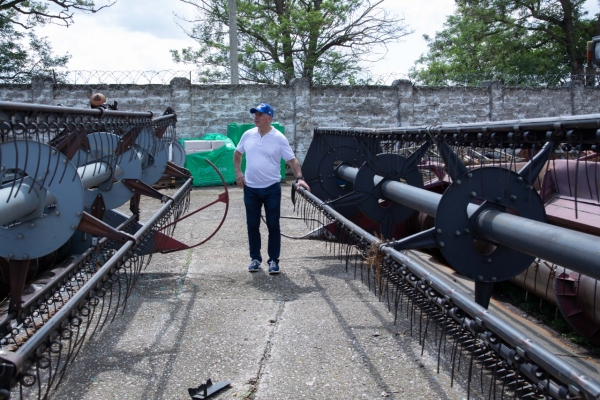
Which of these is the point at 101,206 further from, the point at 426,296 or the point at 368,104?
the point at 368,104

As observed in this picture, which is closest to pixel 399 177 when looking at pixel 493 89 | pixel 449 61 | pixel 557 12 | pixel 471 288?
pixel 471 288

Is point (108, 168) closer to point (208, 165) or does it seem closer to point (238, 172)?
point (238, 172)

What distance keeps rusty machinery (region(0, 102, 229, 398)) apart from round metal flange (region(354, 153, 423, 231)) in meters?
1.86

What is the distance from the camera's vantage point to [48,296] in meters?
4.12

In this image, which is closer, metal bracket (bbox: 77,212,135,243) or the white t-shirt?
metal bracket (bbox: 77,212,135,243)

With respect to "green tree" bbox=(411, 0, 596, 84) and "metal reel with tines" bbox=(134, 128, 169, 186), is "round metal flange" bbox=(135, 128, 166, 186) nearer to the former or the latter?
"metal reel with tines" bbox=(134, 128, 169, 186)

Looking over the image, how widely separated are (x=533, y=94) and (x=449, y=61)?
608 inches

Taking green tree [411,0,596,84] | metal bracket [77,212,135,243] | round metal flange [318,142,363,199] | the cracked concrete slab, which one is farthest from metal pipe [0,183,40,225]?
green tree [411,0,596,84]

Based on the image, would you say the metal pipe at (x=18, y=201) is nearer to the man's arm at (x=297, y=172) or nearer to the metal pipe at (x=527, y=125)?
the metal pipe at (x=527, y=125)

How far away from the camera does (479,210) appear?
141 inches

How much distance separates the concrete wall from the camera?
49.4 ft

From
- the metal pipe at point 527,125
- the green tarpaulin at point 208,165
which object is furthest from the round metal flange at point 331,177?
the green tarpaulin at point 208,165

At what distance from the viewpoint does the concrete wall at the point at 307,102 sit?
1506 cm

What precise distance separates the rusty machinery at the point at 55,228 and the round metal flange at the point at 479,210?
6.48 feet
